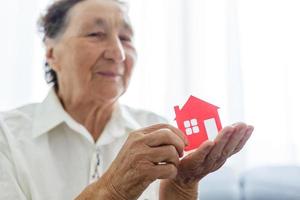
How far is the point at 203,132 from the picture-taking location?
79cm

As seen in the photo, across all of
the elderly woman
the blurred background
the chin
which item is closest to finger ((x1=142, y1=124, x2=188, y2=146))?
the elderly woman

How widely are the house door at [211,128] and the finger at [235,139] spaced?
0.04 metres

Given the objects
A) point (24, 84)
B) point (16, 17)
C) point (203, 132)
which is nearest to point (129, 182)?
point (203, 132)

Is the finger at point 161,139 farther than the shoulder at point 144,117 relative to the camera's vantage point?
No

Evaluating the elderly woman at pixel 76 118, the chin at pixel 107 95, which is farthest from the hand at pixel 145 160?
the chin at pixel 107 95

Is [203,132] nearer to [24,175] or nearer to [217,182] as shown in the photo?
[24,175]

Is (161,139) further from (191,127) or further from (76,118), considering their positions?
(76,118)

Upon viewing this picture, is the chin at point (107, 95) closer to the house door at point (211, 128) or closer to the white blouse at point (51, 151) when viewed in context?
the white blouse at point (51, 151)

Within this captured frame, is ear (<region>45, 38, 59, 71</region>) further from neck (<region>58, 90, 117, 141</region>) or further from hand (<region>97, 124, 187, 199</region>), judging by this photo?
hand (<region>97, 124, 187, 199</region>)

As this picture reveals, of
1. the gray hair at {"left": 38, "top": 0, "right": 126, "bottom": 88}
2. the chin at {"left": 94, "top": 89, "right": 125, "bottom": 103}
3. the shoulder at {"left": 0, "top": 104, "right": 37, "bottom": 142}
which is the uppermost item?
the gray hair at {"left": 38, "top": 0, "right": 126, "bottom": 88}

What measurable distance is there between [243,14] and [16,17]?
0.86 m

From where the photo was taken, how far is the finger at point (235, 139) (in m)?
0.73

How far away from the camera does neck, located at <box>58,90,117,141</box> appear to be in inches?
41.6

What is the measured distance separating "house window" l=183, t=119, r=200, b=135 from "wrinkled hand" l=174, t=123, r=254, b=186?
1.6 inches
